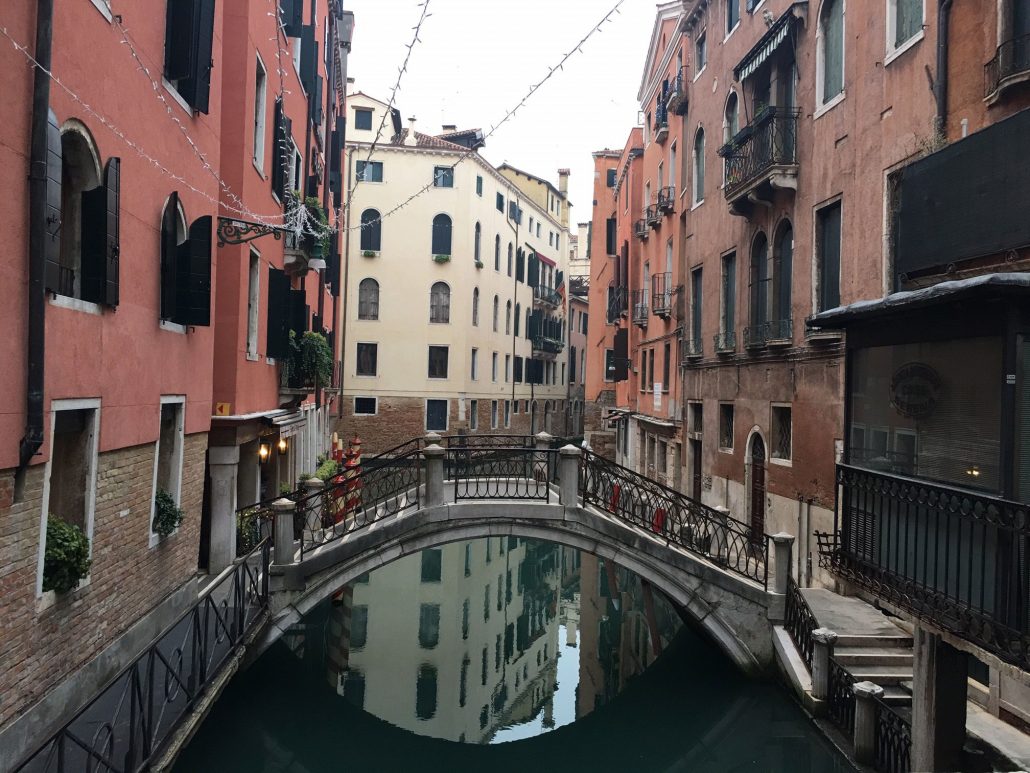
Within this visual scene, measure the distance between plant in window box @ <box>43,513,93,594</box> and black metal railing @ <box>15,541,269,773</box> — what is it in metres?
0.84

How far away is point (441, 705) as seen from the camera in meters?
13.2

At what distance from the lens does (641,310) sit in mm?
26562

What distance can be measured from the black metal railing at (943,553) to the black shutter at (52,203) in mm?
6885

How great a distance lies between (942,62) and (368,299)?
2795 centimetres

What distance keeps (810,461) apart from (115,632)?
31.7 feet

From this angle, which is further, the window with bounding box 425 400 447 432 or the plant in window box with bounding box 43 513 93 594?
the window with bounding box 425 400 447 432

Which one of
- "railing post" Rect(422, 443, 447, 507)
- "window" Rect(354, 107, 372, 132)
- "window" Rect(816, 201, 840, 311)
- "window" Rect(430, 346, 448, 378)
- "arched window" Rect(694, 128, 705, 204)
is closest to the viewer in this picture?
"railing post" Rect(422, 443, 447, 507)

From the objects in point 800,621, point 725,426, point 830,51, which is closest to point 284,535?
point 800,621

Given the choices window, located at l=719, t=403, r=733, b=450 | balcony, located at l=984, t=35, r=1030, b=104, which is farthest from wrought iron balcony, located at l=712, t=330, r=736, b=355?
balcony, located at l=984, t=35, r=1030, b=104

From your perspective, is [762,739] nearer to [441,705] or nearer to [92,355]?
[441,705]

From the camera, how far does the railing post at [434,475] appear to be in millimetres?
12031

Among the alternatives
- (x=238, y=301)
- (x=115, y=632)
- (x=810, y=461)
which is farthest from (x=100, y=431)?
(x=810, y=461)

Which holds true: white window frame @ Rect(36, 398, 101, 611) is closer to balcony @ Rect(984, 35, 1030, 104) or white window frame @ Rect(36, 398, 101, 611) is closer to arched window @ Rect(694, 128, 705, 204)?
balcony @ Rect(984, 35, 1030, 104)

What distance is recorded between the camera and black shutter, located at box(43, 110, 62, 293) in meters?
6.29
